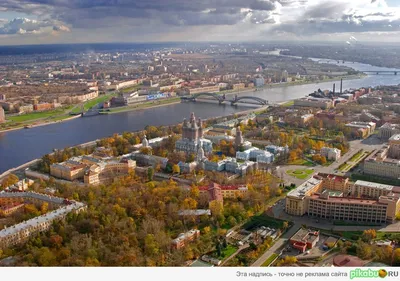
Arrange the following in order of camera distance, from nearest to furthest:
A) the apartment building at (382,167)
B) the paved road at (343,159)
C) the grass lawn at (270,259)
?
the grass lawn at (270,259) < the paved road at (343,159) < the apartment building at (382,167)

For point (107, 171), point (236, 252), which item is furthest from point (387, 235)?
point (107, 171)

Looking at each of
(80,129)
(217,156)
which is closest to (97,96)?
(80,129)

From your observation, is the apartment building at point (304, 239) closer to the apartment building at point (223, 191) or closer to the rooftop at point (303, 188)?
the rooftop at point (303, 188)

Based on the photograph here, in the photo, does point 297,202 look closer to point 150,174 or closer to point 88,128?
point 150,174

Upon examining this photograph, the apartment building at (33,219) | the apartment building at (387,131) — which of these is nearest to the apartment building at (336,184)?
the apartment building at (33,219)

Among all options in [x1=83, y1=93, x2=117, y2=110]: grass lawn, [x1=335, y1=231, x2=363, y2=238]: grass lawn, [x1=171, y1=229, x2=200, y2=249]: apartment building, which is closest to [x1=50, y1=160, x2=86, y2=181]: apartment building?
[x1=171, y1=229, x2=200, y2=249]: apartment building
